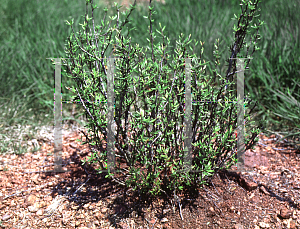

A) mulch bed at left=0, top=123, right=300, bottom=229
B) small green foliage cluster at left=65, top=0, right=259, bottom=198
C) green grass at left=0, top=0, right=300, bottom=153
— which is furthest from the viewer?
green grass at left=0, top=0, right=300, bottom=153

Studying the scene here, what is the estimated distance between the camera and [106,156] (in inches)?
77.9

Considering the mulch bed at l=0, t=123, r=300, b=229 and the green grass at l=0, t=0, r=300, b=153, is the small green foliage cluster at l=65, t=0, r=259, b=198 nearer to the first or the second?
the mulch bed at l=0, t=123, r=300, b=229

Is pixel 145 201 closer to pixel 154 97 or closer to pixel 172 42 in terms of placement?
pixel 154 97

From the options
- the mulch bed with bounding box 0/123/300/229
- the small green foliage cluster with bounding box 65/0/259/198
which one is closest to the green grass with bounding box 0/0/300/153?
the mulch bed with bounding box 0/123/300/229

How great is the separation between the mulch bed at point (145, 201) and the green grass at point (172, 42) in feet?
1.62

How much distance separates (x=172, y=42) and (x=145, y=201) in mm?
2329

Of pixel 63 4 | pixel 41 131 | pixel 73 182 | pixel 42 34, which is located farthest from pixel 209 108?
pixel 63 4

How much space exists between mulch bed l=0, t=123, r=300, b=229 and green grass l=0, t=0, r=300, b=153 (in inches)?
19.5

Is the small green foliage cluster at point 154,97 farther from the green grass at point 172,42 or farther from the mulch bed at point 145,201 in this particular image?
the green grass at point 172,42

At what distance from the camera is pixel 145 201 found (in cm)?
200

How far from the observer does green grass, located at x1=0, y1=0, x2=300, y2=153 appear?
117 inches

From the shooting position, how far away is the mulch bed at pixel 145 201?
6.20 feet

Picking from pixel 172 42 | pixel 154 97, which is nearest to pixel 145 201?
pixel 154 97

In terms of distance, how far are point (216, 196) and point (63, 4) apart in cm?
444
